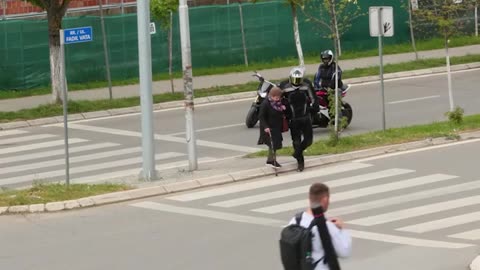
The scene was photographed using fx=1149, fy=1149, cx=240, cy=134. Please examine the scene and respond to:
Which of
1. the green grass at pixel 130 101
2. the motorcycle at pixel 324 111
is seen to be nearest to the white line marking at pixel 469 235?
the motorcycle at pixel 324 111

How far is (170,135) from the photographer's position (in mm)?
25250

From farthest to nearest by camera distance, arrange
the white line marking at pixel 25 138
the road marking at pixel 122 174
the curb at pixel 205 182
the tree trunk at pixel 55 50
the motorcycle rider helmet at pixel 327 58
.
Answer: the tree trunk at pixel 55 50 → the white line marking at pixel 25 138 → the motorcycle rider helmet at pixel 327 58 → the road marking at pixel 122 174 → the curb at pixel 205 182

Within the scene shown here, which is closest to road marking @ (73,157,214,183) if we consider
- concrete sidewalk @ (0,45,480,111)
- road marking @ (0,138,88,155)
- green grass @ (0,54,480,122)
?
road marking @ (0,138,88,155)

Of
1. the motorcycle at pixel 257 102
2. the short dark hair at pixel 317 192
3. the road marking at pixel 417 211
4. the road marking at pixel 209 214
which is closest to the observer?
the short dark hair at pixel 317 192

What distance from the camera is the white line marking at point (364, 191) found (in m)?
17.0

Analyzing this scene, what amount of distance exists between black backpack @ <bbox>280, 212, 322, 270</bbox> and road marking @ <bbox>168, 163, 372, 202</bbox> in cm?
869

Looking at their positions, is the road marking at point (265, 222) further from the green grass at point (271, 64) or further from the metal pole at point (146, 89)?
the green grass at point (271, 64)

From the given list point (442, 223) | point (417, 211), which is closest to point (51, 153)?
point (417, 211)

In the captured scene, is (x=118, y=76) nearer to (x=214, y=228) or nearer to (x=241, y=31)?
(x=241, y=31)

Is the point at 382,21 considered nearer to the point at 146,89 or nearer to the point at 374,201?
the point at 146,89

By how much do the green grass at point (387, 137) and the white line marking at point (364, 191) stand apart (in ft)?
8.94

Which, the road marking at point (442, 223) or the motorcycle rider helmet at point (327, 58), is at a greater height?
the motorcycle rider helmet at point (327, 58)

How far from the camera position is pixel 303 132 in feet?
65.2

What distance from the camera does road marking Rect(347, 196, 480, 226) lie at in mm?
15938
